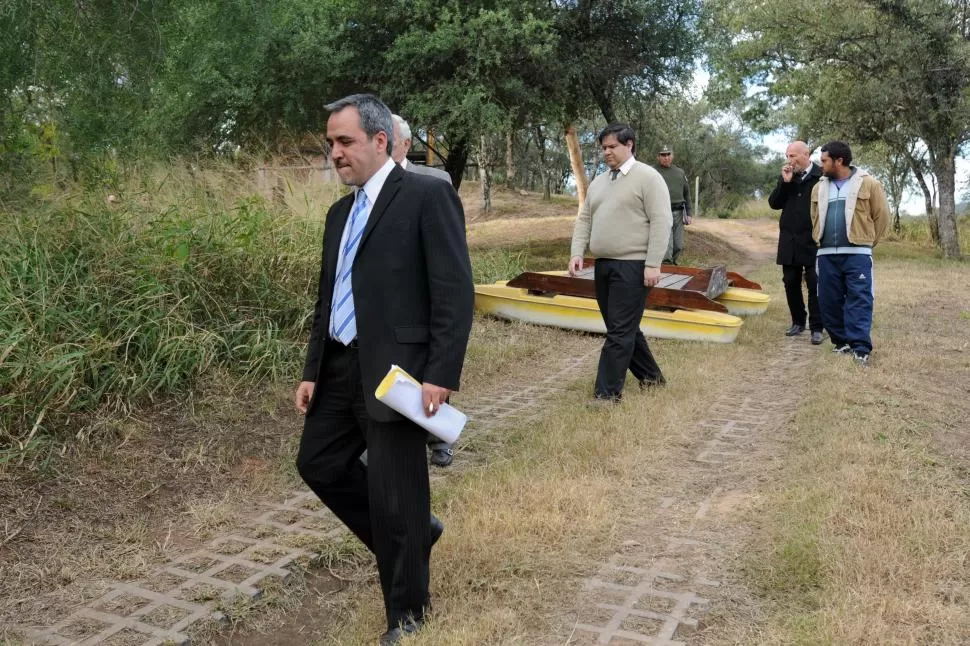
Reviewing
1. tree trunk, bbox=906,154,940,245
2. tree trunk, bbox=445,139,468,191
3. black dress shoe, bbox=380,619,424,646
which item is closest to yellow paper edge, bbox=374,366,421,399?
black dress shoe, bbox=380,619,424,646

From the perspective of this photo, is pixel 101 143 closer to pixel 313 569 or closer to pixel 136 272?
pixel 136 272

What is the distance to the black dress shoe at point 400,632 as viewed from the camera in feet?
10.2

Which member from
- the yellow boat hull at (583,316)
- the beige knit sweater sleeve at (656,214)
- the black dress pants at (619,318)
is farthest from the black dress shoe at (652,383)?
the yellow boat hull at (583,316)

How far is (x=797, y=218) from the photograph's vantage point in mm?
9055

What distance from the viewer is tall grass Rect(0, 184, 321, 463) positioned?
5176 millimetres

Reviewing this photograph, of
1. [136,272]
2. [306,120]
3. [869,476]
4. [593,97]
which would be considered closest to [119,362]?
[136,272]

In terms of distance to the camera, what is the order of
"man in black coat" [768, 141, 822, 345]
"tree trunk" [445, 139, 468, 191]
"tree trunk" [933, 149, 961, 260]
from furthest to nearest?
"tree trunk" [933, 149, 961, 260]
"tree trunk" [445, 139, 468, 191]
"man in black coat" [768, 141, 822, 345]

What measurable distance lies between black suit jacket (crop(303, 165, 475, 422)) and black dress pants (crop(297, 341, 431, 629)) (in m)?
0.15

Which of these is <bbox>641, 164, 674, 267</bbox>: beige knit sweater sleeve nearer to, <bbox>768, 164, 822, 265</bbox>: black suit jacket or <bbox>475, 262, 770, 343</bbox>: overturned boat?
<bbox>475, 262, 770, 343</bbox>: overturned boat

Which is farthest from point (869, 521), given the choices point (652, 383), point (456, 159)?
point (456, 159)

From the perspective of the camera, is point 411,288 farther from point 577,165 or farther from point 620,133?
point 577,165

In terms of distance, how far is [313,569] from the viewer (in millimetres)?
3982

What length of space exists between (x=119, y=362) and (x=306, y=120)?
10705 millimetres

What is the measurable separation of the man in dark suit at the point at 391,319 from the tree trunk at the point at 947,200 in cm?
2185
